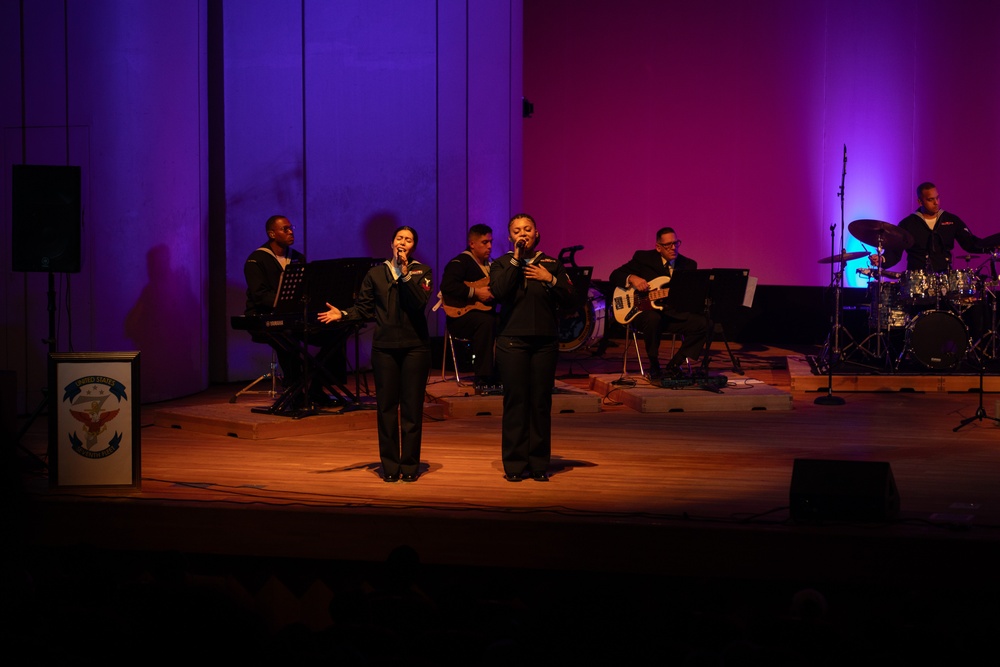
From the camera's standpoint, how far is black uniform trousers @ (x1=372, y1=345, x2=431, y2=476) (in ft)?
21.6

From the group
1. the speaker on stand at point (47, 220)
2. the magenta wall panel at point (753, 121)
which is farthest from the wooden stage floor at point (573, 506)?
the magenta wall panel at point (753, 121)

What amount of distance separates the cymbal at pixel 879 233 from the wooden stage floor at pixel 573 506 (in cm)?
244

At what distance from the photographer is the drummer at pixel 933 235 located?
36.8 feet

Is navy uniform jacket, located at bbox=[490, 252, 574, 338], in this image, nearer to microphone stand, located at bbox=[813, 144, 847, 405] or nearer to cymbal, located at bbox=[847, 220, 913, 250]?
microphone stand, located at bbox=[813, 144, 847, 405]

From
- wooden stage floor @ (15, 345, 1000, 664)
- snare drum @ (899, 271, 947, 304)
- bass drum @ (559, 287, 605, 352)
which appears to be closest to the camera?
wooden stage floor @ (15, 345, 1000, 664)

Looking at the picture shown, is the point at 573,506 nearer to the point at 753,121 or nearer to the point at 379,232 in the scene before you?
the point at 379,232

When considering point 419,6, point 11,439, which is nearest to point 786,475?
point 11,439

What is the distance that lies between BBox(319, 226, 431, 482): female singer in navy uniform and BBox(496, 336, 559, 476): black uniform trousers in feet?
1.63

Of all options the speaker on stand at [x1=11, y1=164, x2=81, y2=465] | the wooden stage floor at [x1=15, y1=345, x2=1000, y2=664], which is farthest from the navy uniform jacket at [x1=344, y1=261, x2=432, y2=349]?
the speaker on stand at [x1=11, y1=164, x2=81, y2=465]

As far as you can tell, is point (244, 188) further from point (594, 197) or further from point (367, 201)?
point (594, 197)

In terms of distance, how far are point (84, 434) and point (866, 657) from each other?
4.16m

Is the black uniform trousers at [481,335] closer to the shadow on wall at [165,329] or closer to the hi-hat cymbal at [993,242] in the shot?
the shadow on wall at [165,329]

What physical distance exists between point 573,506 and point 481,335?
3851mm

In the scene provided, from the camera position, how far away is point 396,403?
663 cm
